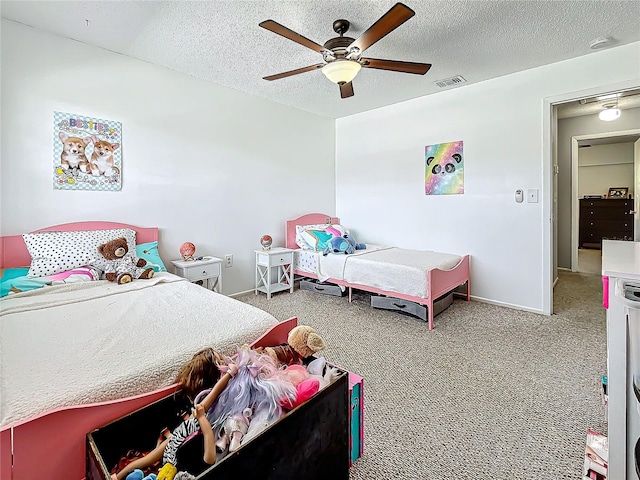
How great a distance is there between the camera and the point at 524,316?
313 centimetres

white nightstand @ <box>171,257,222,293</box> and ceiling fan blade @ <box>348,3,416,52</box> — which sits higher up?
ceiling fan blade @ <box>348,3,416,52</box>

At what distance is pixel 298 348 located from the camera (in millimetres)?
1438

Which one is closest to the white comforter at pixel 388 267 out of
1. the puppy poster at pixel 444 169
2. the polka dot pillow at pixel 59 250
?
the puppy poster at pixel 444 169

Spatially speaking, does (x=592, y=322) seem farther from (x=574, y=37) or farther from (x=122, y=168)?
(x=122, y=168)

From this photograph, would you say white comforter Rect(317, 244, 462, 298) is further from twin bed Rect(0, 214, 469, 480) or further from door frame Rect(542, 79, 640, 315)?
twin bed Rect(0, 214, 469, 480)

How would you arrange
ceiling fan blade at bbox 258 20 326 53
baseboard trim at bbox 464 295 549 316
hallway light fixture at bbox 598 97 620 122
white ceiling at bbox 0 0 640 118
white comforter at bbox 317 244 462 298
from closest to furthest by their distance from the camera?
ceiling fan blade at bbox 258 20 326 53 < white ceiling at bbox 0 0 640 118 < white comforter at bbox 317 244 462 298 < baseboard trim at bbox 464 295 549 316 < hallway light fixture at bbox 598 97 620 122

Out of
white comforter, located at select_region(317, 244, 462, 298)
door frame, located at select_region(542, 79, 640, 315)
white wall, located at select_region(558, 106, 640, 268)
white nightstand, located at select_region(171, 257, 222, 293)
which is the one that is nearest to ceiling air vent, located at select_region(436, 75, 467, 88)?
door frame, located at select_region(542, 79, 640, 315)

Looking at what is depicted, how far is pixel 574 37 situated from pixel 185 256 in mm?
3771

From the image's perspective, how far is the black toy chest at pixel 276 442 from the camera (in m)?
0.92

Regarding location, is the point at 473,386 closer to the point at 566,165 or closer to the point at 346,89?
the point at 346,89

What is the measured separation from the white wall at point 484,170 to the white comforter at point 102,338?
281 cm

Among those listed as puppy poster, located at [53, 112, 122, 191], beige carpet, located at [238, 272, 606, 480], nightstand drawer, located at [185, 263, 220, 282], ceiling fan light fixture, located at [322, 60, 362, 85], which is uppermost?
ceiling fan light fixture, located at [322, 60, 362, 85]

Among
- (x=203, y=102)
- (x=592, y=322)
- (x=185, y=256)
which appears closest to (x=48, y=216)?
(x=185, y=256)

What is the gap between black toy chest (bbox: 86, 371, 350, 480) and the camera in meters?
0.92
